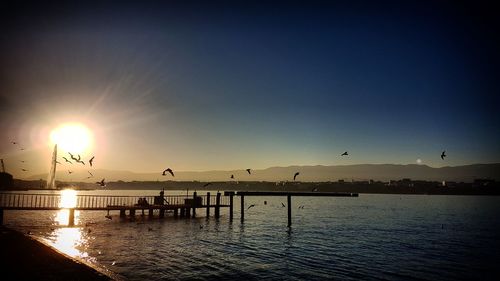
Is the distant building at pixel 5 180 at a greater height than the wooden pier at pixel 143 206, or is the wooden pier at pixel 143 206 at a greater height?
the distant building at pixel 5 180

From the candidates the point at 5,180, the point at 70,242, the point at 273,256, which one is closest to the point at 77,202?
the point at 5,180

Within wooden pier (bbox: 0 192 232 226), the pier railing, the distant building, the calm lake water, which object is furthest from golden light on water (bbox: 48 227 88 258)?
the distant building

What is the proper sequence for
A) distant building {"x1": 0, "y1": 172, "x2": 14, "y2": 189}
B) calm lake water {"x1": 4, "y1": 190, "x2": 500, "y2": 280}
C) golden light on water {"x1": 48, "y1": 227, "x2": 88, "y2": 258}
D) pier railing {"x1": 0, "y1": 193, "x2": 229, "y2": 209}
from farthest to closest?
distant building {"x1": 0, "y1": 172, "x2": 14, "y2": 189} < pier railing {"x1": 0, "y1": 193, "x2": 229, "y2": 209} < golden light on water {"x1": 48, "y1": 227, "x2": 88, "y2": 258} < calm lake water {"x1": 4, "y1": 190, "x2": 500, "y2": 280}

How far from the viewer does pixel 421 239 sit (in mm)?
35812

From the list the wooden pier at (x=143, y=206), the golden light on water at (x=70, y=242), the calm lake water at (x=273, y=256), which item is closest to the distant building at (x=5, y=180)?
the wooden pier at (x=143, y=206)

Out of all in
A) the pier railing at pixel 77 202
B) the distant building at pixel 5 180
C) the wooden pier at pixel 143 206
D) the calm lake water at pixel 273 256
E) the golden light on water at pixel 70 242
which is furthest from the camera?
the distant building at pixel 5 180

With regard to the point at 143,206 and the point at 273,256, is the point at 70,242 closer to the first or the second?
the point at 273,256

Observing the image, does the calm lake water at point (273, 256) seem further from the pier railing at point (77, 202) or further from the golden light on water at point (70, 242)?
the pier railing at point (77, 202)

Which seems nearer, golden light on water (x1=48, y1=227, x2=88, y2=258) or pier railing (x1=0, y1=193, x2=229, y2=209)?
golden light on water (x1=48, y1=227, x2=88, y2=258)

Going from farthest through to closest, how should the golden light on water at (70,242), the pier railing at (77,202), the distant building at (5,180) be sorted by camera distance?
the distant building at (5,180), the pier railing at (77,202), the golden light on water at (70,242)

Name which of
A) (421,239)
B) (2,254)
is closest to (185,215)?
(421,239)

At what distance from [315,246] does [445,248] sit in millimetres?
12032

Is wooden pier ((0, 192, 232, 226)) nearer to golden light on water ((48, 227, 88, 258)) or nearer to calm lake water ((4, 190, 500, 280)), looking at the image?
Answer: golden light on water ((48, 227, 88, 258))

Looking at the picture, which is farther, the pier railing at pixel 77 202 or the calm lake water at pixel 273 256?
the pier railing at pixel 77 202
